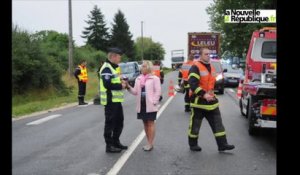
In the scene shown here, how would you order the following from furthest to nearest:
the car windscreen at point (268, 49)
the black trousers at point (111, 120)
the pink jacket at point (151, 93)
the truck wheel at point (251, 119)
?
1. the car windscreen at point (268, 49)
2. the truck wheel at point (251, 119)
3. the pink jacket at point (151, 93)
4. the black trousers at point (111, 120)

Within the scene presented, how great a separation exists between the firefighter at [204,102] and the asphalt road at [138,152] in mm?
253

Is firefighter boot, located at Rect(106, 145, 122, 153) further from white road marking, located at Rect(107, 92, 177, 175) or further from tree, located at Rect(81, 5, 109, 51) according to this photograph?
tree, located at Rect(81, 5, 109, 51)

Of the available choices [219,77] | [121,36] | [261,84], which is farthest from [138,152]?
[121,36]

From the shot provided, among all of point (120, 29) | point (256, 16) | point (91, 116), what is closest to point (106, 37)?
point (120, 29)

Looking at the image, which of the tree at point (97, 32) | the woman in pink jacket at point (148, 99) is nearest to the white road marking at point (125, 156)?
the woman in pink jacket at point (148, 99)

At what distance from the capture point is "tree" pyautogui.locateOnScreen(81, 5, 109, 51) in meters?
96.2

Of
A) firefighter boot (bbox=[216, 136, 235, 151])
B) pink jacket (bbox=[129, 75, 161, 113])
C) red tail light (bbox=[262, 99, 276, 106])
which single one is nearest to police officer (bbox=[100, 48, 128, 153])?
pink jacket (bbox=[129, 75, 161, 113])

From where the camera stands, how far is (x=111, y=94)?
9023 mm

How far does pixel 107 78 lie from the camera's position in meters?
8.94

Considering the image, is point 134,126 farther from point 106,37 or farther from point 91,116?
point 106,37

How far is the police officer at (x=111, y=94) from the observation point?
8945mm

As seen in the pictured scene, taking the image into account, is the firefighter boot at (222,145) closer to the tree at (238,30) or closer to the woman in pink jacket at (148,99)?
the woman in pink jacket at (148,99)

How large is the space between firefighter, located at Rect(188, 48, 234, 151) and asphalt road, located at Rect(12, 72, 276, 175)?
25cm
